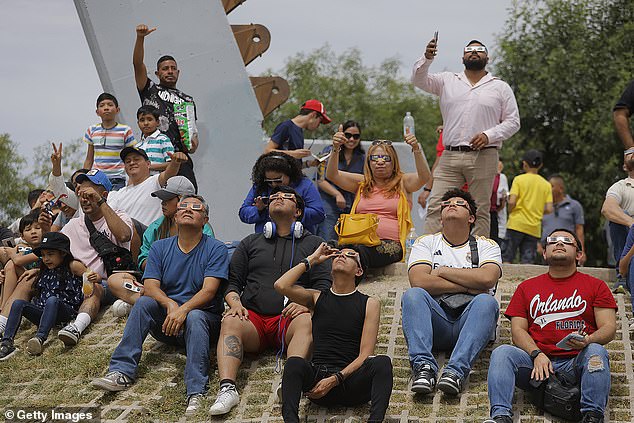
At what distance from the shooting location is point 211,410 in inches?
270

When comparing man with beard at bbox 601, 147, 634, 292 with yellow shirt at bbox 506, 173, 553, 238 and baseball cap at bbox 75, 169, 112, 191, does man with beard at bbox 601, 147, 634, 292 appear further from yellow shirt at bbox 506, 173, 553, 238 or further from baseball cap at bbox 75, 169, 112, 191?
baseball cap at bbox 75, 169, 112, 191

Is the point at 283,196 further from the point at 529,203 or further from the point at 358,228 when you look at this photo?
the point at 529,203

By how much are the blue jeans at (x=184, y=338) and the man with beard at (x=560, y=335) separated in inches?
79.9

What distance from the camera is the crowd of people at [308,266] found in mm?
6855

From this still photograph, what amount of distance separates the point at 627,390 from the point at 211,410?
281 centimetres

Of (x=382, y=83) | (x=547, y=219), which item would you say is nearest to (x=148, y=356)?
(x=547, y=219)

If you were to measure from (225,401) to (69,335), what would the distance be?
1969mm

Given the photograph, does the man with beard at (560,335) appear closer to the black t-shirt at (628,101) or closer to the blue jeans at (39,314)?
the black t-shirt at (628,101)

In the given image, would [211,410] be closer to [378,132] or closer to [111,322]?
[111,322]

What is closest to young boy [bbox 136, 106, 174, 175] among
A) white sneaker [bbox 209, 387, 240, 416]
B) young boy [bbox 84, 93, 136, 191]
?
young boy [bbox 84, 93, 136, 191]

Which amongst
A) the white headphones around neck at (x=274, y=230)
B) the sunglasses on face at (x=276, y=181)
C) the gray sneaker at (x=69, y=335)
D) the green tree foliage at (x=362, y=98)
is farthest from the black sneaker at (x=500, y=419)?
the green tree foliage at (x=362, y=98)

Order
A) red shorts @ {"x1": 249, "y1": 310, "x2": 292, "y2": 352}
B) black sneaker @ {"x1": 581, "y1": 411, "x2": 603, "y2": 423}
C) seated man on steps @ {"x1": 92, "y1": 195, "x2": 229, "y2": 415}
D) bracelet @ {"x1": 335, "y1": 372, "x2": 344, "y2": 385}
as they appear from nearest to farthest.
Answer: black sneaker @ {"x1": 581, "y1": 411, "x2": 603, "y2": 423}, bracelet @ {"x1": 335, "y1": 372, "x2": 344, "y2": 385}, seated man on steps @ {"x1": 92, "y1": 195, "x2": 229, "y2": 415}, red shorts @ {"x1": 249, "y1": 310, "x2": 292, "y2": 352}

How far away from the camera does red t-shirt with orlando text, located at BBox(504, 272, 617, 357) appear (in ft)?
22.6

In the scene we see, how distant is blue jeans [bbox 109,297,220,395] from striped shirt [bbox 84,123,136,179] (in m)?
2.86
